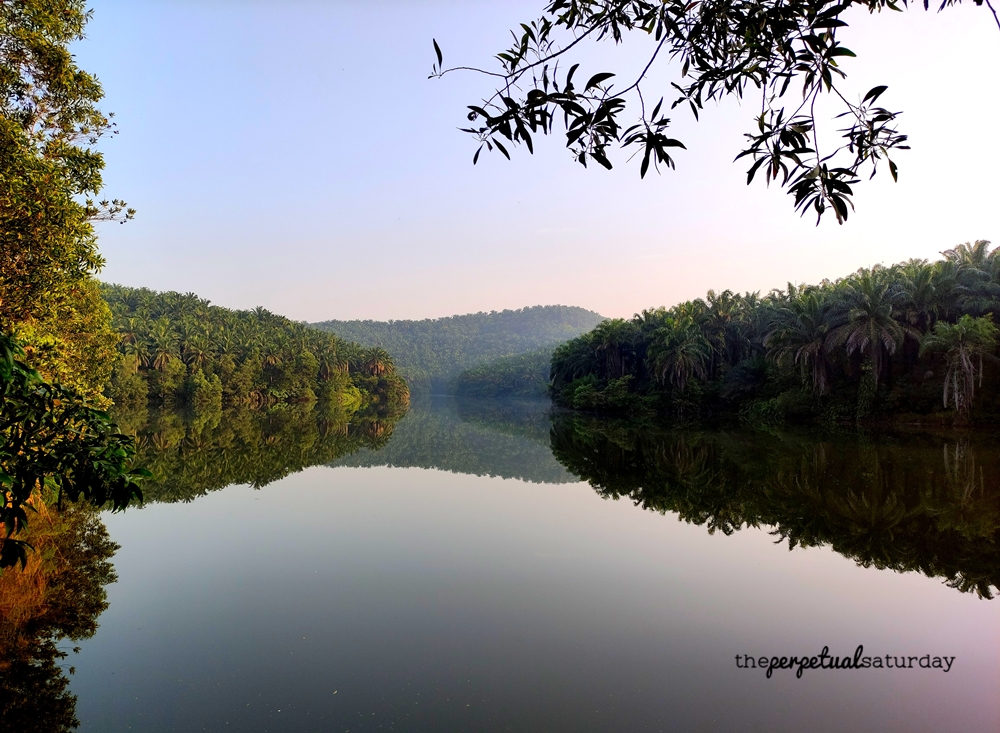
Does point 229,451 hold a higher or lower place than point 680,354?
lower

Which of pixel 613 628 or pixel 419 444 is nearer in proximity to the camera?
pixel 613 628

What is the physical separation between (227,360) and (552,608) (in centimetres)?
7200

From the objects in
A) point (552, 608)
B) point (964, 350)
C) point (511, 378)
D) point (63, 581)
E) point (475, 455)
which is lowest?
point (475, 455)

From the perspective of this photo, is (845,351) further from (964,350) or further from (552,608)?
(552,608)

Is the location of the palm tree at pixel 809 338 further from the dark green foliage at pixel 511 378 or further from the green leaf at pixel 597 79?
the dark green foliage at pixel 511 378

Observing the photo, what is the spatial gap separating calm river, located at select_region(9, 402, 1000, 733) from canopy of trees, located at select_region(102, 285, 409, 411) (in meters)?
49.4

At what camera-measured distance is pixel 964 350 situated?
29.0 metres

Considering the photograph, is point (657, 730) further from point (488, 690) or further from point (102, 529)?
point (102, 529)

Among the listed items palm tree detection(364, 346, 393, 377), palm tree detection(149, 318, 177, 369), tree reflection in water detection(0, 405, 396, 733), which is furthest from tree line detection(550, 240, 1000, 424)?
palm tree detection(364, 346, 393, 377)

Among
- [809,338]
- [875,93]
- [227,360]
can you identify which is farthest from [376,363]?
[875,93]

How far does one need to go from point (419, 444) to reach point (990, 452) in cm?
2262

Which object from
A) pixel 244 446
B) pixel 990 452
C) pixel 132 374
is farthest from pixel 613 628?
pixel 132 374

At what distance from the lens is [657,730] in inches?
172

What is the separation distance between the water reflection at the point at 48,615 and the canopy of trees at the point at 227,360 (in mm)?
48291
